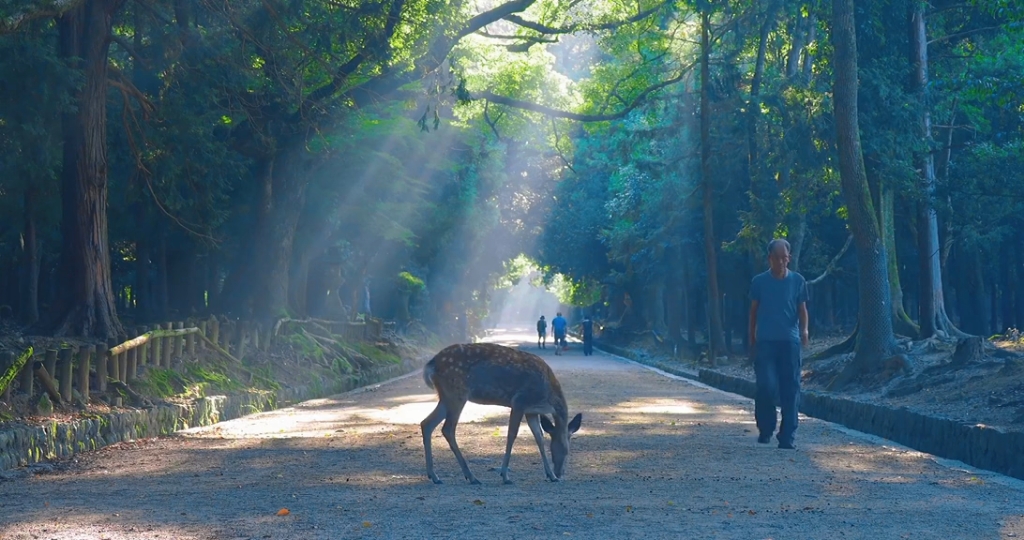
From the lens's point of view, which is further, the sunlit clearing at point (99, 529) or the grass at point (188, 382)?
the grass at point (188, 382)

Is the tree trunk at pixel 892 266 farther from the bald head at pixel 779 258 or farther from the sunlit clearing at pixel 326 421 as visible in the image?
the bald head at pixel 779 258

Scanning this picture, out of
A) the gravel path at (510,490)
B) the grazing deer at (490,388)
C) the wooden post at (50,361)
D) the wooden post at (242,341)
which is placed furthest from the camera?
the wooden post at (242,341)

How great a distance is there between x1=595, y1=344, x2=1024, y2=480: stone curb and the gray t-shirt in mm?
2004

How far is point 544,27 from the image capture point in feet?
99.5

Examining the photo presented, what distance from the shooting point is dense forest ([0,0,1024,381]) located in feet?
65.0

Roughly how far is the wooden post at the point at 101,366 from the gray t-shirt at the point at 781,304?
817 cm

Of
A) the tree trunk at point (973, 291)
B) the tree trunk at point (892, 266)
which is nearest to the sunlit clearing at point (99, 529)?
the tree trunk at point (892, 266)

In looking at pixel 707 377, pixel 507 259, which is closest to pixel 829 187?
pixel 707 377

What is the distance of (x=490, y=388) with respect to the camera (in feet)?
36.1

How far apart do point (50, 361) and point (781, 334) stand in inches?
328

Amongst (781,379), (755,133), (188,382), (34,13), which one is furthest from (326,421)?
(755,133)

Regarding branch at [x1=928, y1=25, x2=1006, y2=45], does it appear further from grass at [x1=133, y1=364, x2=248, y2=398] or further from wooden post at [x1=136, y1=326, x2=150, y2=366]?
wooden post at [x1=136, y1=326, x2=150, y2=366]

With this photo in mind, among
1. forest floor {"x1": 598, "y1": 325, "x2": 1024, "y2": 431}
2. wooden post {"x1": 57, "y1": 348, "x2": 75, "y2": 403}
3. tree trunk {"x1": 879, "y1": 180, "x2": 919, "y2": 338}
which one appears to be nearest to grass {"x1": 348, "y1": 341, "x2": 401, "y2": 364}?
forest floor {"x1": 598, "y1": 325, "x2": 1024, "y2": 431}

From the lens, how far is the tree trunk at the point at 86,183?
18.8 m
